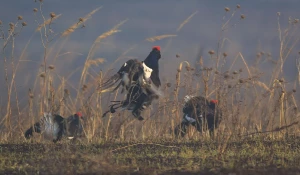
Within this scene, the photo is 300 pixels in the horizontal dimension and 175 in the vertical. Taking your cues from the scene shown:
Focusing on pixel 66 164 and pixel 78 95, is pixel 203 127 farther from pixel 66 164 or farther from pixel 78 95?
pixel 66 164

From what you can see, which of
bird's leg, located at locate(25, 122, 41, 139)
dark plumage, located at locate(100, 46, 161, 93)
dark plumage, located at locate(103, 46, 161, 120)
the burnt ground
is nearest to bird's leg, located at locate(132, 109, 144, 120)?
→ dark plumage, located at locate(103, 46, 161, 120)

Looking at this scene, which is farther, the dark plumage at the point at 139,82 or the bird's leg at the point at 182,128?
the bird's leg at the point at 182,128

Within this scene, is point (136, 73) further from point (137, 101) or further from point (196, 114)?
point (196, 114)

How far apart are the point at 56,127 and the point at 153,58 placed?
5.27 feet

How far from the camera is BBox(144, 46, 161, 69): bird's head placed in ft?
26.1

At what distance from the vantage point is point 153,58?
8.03 meters

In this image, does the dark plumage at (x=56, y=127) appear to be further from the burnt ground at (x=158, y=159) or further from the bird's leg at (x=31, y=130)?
the burnt ground at (x=158, y=159)

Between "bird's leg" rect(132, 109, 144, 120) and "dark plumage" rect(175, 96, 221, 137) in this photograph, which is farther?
"dark plumage" rect(175, 96, 221, 137)

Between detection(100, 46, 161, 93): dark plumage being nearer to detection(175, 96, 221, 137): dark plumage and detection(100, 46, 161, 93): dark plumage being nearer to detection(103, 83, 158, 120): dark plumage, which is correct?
detection(103, 83, 158, 120): dark plumage

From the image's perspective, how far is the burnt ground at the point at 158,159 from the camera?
4.90 meters

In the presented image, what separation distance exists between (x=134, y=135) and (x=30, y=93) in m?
1.55

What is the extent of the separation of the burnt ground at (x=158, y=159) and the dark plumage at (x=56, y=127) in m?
0.85

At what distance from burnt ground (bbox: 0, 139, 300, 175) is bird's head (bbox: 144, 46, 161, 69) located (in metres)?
1.14

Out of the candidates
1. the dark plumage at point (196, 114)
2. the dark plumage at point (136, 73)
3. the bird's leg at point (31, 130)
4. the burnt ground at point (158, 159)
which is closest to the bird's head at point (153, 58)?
the dark plumage at point (136, 73)
